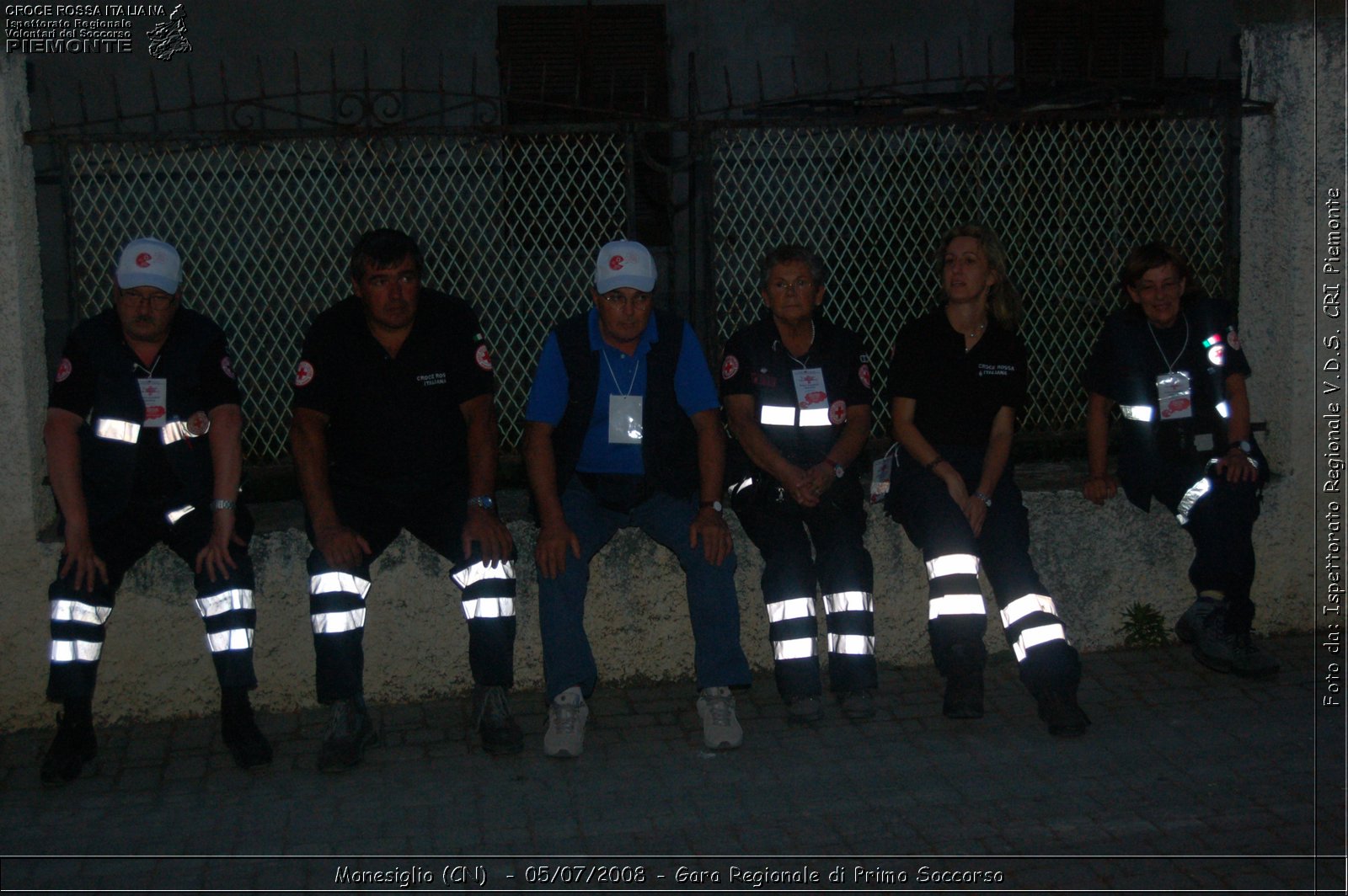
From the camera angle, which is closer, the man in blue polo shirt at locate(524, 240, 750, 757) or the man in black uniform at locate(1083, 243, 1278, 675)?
the man in blue polo shirt at locate(524, 240, 750, 757)

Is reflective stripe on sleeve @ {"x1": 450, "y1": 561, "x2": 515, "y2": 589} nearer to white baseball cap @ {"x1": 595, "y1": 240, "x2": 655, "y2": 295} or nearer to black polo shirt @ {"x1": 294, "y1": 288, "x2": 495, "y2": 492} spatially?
black polo shirt @ {"x1": 294, "y1": 288, "x2": 495, "y2": 492}

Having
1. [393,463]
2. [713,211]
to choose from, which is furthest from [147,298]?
[713,211]

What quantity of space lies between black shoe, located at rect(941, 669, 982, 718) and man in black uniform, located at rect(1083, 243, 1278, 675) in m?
1.05

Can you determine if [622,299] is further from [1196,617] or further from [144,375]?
[1196,617]

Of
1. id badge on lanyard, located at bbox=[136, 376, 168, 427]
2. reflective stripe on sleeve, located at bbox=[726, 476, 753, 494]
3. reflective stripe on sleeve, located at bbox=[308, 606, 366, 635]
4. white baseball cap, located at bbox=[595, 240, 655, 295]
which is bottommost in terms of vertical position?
reflective stripe on sleeve, located at bbox=[308, 606, 366, 635]

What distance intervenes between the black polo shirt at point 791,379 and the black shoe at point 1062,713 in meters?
1.21

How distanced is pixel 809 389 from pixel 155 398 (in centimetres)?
237

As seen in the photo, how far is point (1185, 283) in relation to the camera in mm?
5551

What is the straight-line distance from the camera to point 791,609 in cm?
502

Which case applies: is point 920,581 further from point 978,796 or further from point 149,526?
point 149,526

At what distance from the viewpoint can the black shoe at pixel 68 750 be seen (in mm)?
4602

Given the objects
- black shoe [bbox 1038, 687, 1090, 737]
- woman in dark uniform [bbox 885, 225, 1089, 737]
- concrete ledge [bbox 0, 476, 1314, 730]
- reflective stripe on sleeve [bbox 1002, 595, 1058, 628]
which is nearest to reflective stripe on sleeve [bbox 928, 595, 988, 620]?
woman in dark uniform [bbox 885, 225, 1089, 737]

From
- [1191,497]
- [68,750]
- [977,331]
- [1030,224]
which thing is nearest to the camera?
[68,750]

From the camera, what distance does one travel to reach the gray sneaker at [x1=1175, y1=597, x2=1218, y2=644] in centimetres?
541
